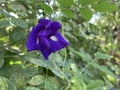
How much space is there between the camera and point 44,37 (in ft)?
3.04

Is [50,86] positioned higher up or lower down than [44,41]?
lower down

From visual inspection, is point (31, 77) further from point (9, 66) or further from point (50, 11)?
point (50, 11)

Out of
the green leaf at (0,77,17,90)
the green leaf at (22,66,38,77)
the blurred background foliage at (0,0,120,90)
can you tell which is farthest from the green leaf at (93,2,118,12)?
the green leaf at (0,77,17,90)

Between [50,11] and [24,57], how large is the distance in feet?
0.51

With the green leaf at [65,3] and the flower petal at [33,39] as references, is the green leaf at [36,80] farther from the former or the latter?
the green leaf at [65,3]

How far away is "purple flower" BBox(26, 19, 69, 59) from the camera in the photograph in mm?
923

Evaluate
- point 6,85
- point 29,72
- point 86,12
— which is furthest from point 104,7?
point 6,85

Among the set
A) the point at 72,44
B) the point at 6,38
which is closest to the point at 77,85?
the point at 6,38

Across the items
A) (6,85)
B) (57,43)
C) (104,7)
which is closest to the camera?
(6,85)

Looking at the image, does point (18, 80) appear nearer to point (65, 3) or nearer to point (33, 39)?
point (33, 39)

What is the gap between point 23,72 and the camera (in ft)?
3.38

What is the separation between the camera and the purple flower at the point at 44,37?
3.03 feet

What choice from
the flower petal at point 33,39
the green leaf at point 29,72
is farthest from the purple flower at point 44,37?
the green leaf at point 29,72

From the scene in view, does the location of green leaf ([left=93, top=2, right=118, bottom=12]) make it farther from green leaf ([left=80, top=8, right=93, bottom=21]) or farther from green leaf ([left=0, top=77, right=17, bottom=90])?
green leaf ([left=0, top=77, right=17, bottom=90])
